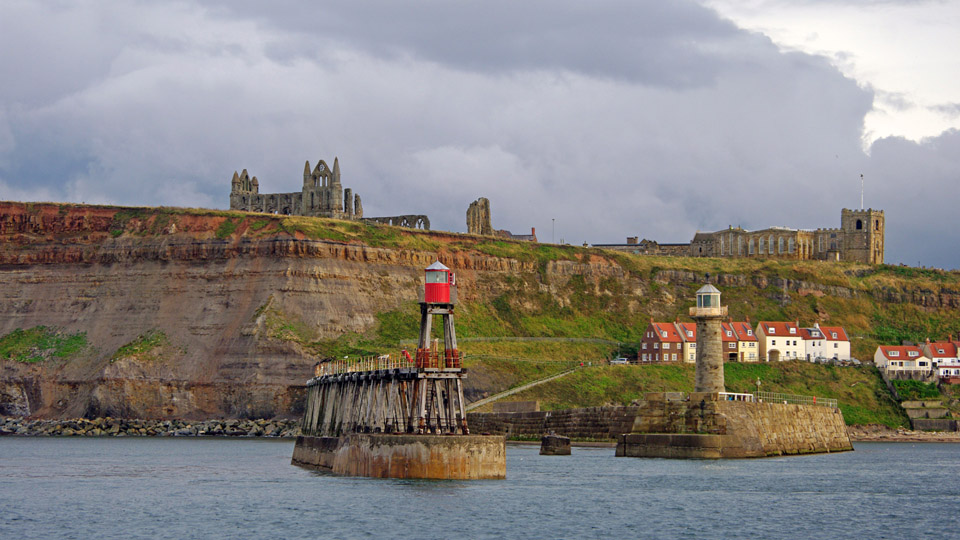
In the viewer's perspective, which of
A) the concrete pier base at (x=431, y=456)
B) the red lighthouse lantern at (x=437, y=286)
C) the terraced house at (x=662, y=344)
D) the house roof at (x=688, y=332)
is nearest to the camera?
the concrete pier base at (x=431, y=456)

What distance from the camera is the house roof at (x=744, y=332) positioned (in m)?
130

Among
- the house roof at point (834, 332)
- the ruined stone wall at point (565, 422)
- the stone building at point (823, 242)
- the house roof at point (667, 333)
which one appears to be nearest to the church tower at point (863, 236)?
the stone building at point (823, 242)

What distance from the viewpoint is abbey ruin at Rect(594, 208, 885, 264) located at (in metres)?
174

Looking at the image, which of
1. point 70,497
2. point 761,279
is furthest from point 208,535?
point 761,279

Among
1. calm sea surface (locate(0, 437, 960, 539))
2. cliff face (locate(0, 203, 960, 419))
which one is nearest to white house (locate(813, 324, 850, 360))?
cliff face (locate(0, 203, 960, 419))

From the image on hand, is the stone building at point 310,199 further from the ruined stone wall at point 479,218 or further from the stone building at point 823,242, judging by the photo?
the stone building at point 823,242

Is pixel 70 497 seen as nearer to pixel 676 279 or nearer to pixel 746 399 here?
pixel 746 399

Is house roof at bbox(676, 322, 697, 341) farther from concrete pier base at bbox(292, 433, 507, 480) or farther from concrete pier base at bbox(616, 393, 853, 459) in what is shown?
concrete pier base at bbox(292, 433, 507, 480)

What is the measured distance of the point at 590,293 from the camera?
497 feet

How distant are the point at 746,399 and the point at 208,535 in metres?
41.8

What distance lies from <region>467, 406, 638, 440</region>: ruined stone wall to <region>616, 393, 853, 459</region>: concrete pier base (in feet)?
14.9

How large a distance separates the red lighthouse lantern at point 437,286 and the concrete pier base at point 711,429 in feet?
79.1

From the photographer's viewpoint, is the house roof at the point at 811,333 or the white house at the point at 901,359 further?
the house roof at the point at 811,333

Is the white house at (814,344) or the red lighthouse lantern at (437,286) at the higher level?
the white house at (814,344)
